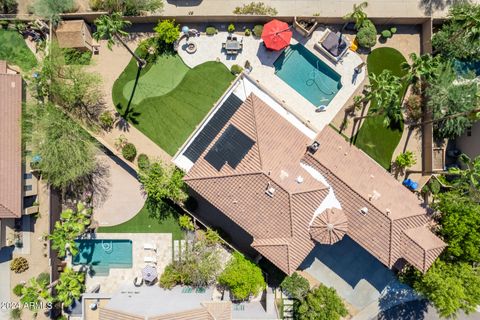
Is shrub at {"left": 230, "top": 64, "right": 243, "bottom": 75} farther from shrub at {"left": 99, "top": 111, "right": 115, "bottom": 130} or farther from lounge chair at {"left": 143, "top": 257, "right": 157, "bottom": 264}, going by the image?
lounge chair at {"left": 143, "top": 257, "right": 157, "bottom": 264}

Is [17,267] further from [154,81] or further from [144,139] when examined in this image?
[154,81]

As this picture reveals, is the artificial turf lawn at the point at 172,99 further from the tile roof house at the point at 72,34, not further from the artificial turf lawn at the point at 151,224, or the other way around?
the artificial turf lawn at the point at 151,224

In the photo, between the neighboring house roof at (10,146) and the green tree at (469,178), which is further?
the neighboring house roof at (10,146)

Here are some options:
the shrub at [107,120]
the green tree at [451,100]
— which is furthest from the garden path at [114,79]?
the green tree at [451,100]

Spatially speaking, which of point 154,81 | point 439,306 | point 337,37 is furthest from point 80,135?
point 439,306

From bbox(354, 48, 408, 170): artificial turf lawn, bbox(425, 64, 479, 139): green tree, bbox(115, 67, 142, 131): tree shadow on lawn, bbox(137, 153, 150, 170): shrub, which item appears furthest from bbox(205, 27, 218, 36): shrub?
bbox(425, 64, 479, 139): green tree

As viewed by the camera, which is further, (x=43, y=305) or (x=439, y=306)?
(x=43, y=305)
